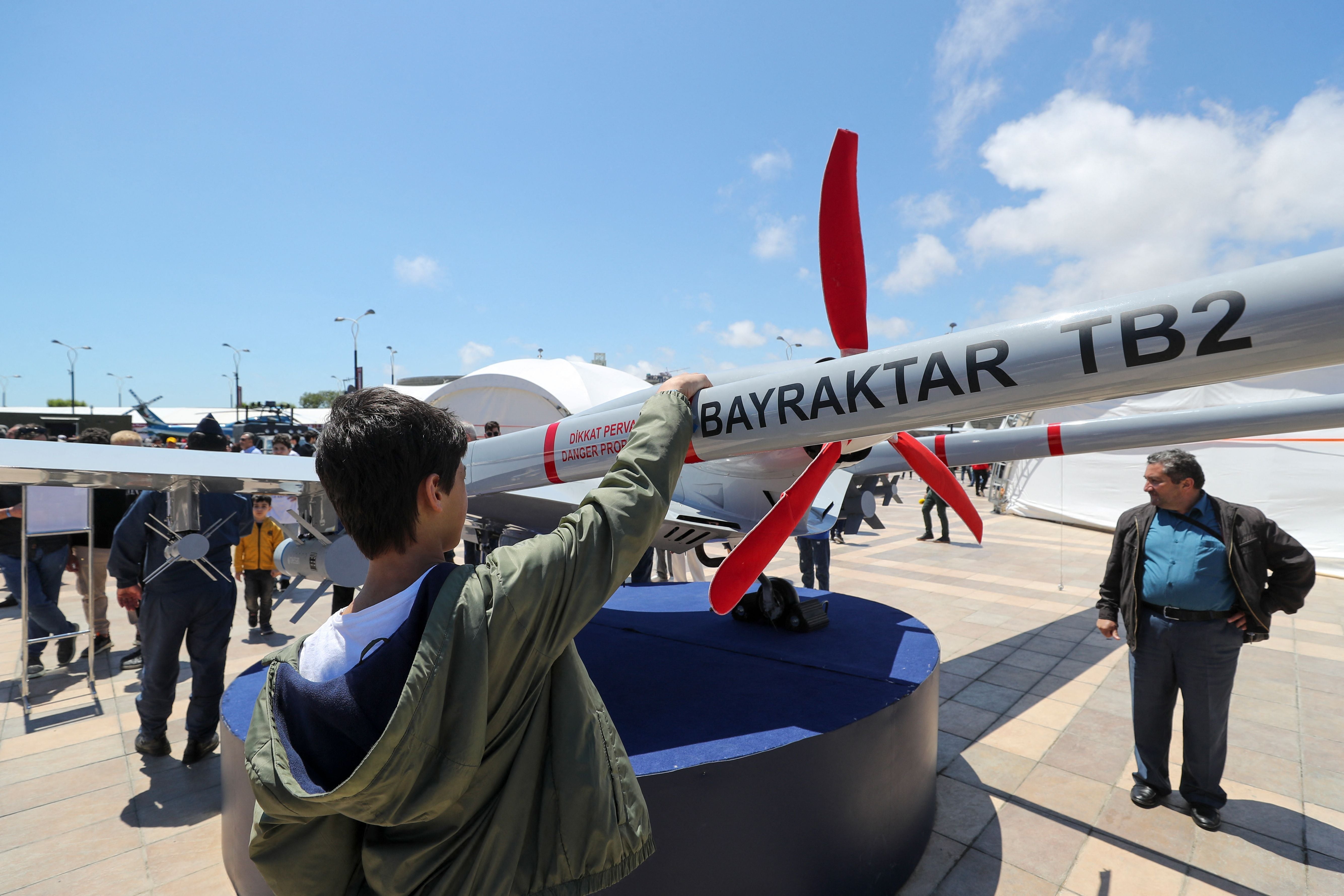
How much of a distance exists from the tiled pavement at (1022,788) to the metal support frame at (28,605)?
175 millimetres

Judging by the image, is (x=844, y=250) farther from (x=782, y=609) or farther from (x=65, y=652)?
(x=65, y=652)

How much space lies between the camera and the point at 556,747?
1.34 meters

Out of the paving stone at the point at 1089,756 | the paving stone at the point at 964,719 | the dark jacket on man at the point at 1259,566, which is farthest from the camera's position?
the paving stone at the point at 964,719

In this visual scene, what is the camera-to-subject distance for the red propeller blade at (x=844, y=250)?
2908 mm

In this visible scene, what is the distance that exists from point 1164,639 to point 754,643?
2570 mm

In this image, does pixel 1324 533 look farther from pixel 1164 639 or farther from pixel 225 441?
pixel 225 441

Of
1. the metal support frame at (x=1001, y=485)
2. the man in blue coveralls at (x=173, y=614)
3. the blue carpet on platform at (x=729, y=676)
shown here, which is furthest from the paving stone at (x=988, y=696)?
the metal support frame at (x=1001, y=485)

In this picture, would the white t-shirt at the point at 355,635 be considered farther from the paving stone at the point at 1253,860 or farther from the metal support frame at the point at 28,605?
the metal support frame at the point at 28,605

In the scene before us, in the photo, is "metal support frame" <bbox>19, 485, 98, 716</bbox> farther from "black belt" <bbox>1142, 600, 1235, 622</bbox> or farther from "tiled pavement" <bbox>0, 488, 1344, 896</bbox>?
"black belt" <bbox>1142, 600, 1235, 622</bbox>

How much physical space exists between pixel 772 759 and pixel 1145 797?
119 inches

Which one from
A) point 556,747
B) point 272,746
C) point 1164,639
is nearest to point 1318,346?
point 556,747

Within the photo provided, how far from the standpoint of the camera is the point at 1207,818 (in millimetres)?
3928

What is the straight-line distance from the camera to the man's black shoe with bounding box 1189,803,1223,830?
3.91 meters

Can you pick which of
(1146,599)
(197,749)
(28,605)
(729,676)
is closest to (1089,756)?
(1146,599)
